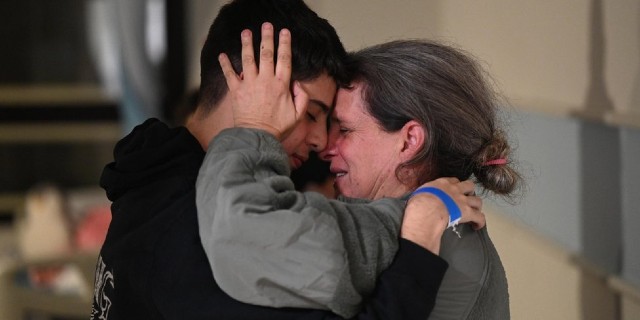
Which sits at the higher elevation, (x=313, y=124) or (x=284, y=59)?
(x=284, y=59)

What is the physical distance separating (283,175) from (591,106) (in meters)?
0.72

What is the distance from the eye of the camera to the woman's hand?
4.23 ft

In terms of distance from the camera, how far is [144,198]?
4.58 ft

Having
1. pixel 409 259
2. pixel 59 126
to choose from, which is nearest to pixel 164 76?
pixel 59 126

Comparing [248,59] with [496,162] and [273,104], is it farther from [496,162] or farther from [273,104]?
[496,162]

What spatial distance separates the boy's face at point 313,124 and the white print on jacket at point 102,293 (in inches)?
13.0

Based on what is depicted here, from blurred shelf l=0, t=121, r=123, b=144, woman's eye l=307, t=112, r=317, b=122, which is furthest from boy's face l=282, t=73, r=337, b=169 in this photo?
blurred shelf l=0, t=121, r=123, b=144

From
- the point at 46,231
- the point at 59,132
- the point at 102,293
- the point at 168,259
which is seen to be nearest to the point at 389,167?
the point at 168,259

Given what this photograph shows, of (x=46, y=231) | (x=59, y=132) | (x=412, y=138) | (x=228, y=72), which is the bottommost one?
(x=59, y=132)

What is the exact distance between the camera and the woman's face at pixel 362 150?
1.48m

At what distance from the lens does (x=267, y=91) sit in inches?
52.2

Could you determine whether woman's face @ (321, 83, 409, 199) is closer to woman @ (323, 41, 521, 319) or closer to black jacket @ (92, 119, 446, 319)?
woman @ (323, 41, 521, 319)

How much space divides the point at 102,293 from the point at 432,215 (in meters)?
0.54

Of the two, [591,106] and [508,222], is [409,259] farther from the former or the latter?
[591,106]
